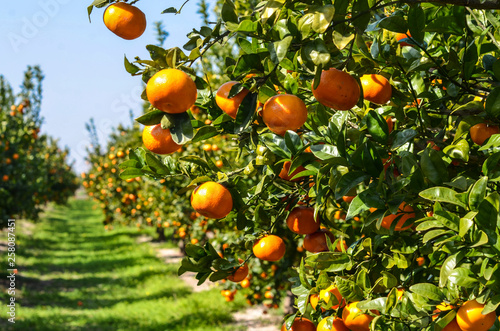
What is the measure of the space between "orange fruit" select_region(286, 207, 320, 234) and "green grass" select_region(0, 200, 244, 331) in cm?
563

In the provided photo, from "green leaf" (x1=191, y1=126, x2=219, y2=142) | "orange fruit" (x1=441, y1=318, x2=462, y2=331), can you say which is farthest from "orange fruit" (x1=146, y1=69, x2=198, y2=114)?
"orange fruit" (x1=441, y1=318, x2=462, y2=331)

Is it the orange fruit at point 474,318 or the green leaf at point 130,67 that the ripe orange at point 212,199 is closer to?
the green leaf at point 130,67

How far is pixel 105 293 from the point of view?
950cm

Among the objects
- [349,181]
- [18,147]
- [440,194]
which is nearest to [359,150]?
[349,181]

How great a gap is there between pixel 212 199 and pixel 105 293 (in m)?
9.06

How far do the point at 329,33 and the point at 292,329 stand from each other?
1.04 meters

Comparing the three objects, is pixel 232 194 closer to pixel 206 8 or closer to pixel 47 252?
pixel 206 8

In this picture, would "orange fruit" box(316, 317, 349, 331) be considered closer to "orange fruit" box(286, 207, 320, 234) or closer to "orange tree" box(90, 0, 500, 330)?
"orange tree" box(90, 0, 500, 330)

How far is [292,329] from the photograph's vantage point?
158cm

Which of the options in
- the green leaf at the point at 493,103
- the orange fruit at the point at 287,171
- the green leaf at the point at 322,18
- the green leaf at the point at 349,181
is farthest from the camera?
the orange fruit at the point at 287,171

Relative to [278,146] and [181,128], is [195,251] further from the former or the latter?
[181,128]

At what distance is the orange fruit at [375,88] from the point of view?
54.1 inches

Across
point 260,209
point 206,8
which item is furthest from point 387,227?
point 206,8

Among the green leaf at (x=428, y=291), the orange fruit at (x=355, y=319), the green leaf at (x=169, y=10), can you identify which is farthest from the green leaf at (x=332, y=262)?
the green leaf at (x=169, y=10)
